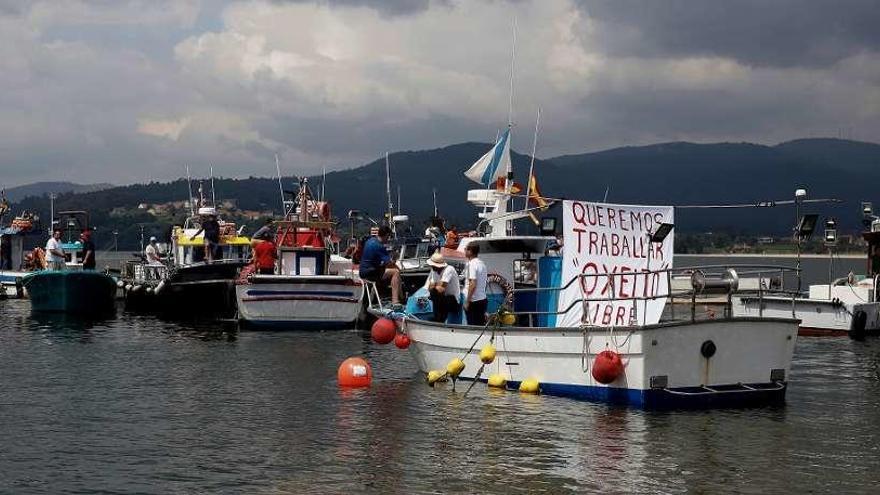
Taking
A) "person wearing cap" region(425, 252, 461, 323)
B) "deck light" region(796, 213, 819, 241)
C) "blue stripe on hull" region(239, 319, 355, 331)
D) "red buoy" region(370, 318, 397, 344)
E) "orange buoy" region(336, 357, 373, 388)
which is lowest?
"orange buoy" region(336, 357, 373, 388)

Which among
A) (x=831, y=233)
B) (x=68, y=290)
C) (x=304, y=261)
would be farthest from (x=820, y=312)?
(x=68, y=290)

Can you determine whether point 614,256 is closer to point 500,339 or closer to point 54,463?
→ point 500,339

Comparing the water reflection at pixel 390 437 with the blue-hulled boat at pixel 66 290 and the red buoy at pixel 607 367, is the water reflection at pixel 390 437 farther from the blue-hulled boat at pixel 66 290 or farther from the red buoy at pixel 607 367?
the blue-hulled boat at pixel 66 290

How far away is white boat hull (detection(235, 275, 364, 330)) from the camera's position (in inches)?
1545

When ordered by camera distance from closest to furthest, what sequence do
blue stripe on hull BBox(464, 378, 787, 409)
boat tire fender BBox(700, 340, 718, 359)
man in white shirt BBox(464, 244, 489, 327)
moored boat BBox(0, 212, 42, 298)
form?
boat tire fender BBox(700, 340, 718, 359)
blue stripe on hull BBox(464, 378, 787, 409)
man in white shirt BBox(464, 244, 489, 327)
moored boat BBox(0, 212, 42, 298)

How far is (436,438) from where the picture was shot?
61.5 feet

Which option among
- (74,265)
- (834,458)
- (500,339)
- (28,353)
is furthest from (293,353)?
(74,265)

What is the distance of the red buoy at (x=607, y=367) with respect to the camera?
2034 centimetres

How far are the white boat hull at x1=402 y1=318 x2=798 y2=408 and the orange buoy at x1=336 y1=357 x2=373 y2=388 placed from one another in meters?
3.81

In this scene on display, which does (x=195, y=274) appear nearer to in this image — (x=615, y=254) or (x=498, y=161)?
(x=498, y=161)

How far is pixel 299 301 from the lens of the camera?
3941 centimetres

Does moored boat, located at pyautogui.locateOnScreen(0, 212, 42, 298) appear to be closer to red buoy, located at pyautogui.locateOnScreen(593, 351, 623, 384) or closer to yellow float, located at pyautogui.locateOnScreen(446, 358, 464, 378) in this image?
yellow float, located at pyautogui.locateOnScreen(446, 358, 464, 378)

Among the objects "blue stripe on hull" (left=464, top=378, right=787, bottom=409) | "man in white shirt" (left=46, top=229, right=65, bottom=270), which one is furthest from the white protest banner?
"man in white shirt" (left=46, top=229, right=65, bottom=270)

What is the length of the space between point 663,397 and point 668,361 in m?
0.67
